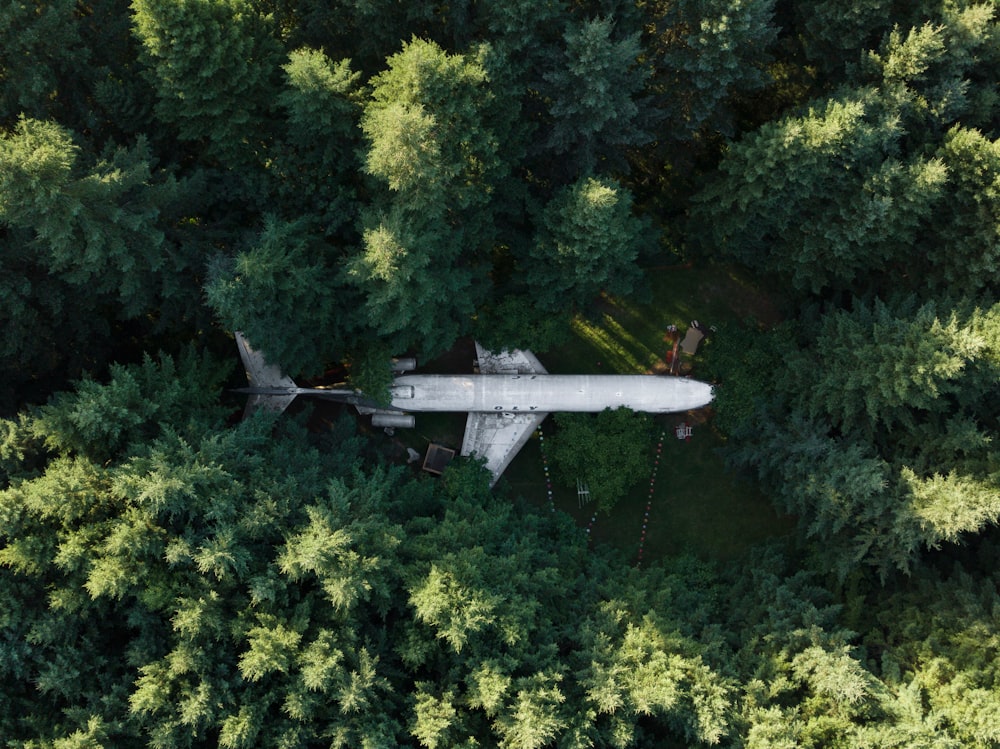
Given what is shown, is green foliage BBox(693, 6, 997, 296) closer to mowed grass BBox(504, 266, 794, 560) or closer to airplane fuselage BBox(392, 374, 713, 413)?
mowed grass BBox(504, 266, 794, 560)

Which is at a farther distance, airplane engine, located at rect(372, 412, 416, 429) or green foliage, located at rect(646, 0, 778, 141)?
airplane engine, located at rect(372, 412, 416, 429)

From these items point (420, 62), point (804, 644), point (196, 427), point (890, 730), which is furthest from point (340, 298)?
point (890, 730)

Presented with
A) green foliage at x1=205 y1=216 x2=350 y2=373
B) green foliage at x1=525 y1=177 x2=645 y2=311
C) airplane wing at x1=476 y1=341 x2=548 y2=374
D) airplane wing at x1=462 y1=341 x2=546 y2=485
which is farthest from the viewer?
airplane wing at x1=462 y1=341 x2=546 y2=485

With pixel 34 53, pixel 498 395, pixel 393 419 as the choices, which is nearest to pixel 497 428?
pixel 498 395

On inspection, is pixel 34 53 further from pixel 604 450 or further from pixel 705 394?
pixel 705 394

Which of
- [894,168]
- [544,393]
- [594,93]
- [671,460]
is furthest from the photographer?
[671,460]

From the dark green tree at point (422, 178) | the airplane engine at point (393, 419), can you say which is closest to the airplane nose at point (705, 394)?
the dark green tree at point (422, 178)

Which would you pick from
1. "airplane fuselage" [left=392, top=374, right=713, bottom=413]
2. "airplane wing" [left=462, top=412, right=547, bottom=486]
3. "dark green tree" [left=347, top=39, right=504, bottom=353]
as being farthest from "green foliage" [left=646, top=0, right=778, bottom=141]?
"airplane wing" [left=462, top=412, right=547, bottom=486]
